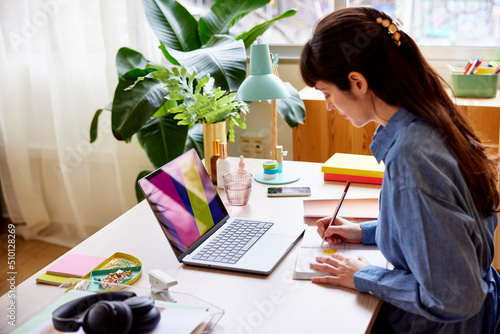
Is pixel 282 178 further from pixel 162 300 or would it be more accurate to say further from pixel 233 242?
pixel 162 300

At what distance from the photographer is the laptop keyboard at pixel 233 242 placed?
4.44ft

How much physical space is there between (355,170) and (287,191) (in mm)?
253

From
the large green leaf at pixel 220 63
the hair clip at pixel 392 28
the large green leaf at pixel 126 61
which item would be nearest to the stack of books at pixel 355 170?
the large green leaf at pixel 220 63

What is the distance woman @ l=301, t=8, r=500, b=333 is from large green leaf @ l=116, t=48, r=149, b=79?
155 cm

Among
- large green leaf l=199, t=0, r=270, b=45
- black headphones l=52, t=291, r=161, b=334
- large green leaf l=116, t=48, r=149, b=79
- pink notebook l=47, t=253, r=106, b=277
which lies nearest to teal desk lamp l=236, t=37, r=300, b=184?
pink notebook l=47, t=253, r=106, b=277

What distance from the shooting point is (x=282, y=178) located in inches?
75.2

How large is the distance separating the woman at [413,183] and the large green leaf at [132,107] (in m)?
1.19

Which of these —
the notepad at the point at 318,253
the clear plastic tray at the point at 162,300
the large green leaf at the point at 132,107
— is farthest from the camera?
the large green leaf at the point at 132,107

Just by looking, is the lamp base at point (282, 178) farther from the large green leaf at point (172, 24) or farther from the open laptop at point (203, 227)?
the large green leaf at point (172, 24)

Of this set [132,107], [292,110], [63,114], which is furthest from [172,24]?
[63,114]

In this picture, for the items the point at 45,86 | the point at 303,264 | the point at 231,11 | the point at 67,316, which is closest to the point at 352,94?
the point at 303,264

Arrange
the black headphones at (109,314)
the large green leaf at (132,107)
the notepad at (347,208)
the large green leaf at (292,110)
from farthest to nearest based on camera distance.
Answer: the large green leaf at (292,110), the large green leaf at (132,107), the notepad at (347,208), the black headphones at (109,314)

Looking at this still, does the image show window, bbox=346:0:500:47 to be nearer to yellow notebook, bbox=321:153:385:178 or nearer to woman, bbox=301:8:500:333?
yellow notebook, bbox=321:153:385:178

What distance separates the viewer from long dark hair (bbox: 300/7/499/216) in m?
1.16
